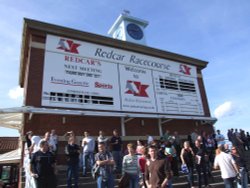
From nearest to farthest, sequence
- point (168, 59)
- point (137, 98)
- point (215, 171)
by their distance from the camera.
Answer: point (215, 171) < point (137, 98) < point (168, 59)

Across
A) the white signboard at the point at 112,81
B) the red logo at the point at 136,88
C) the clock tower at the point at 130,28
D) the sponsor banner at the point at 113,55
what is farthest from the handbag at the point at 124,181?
the clock tower at the point at 130,28

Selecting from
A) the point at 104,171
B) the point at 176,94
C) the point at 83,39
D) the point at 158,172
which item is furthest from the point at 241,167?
the point at 83,39

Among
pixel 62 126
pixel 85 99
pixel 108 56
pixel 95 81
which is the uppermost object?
pixel 108 56

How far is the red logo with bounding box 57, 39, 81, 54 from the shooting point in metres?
13.0

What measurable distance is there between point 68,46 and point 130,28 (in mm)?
8912

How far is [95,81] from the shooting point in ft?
43.5

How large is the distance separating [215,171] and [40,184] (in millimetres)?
8352

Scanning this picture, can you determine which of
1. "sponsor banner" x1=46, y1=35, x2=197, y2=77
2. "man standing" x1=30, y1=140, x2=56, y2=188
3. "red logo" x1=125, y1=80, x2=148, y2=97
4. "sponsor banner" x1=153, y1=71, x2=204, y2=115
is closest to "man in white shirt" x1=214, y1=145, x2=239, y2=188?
"man standing" x1=30, y1=140, x2=56, y2=188

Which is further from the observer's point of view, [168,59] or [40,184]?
[168,59]

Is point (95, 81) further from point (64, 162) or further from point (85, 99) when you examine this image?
point (64, 162)

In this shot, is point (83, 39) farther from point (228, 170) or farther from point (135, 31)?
point (228, 170)

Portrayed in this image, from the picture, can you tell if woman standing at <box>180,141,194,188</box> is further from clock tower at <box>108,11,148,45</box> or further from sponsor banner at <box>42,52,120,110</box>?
clock tower at <box>108,11,148,45</box>

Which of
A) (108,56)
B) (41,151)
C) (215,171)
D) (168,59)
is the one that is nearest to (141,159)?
(41,151)

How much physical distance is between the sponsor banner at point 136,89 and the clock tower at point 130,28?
5.53 metres
